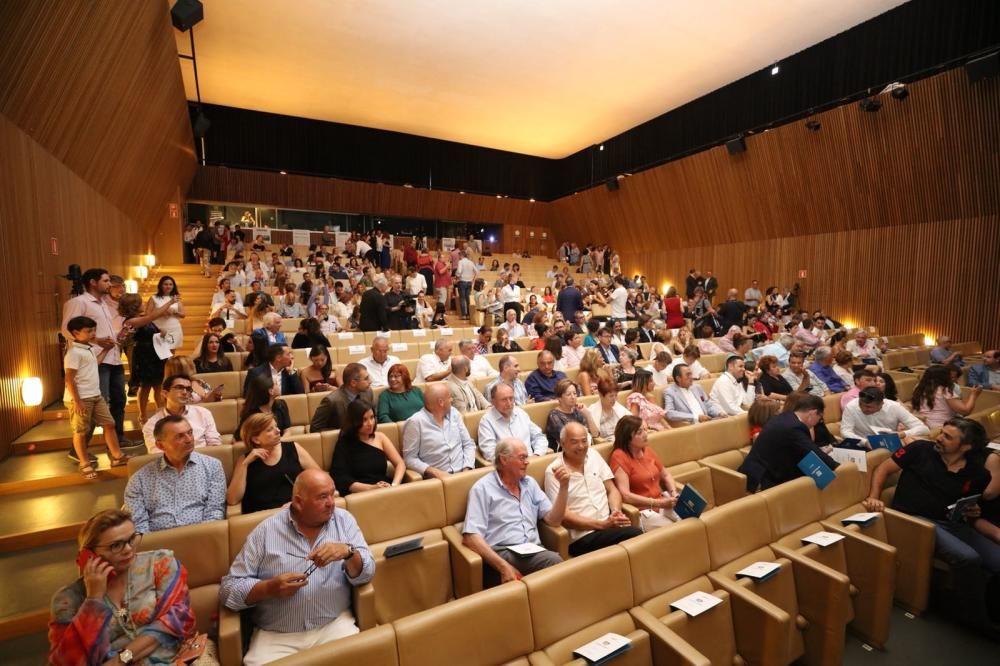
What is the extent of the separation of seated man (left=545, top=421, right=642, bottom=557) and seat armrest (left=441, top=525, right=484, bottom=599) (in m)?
0.59

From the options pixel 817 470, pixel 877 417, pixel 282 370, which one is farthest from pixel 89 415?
pixel 877 417

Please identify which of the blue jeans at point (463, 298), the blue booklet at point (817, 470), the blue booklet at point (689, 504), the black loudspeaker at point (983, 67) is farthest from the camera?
the blue jeans at point (463, 298)

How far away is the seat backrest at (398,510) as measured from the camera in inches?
99.1

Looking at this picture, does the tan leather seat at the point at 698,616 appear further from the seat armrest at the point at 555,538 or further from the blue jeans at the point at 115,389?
the blue jeans at the point at 115,389

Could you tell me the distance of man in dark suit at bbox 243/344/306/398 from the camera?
397cm


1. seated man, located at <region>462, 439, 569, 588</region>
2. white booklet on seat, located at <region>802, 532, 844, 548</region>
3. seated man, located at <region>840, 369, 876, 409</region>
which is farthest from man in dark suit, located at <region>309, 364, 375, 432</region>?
seated man, located at <region>840, 369, 876, 409</region>

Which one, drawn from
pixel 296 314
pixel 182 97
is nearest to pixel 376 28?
pixel 182 97

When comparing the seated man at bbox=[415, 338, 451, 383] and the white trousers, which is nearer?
the white trousers

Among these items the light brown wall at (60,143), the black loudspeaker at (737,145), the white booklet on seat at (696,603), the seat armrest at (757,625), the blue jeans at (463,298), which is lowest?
the seat armrest at (757,625)

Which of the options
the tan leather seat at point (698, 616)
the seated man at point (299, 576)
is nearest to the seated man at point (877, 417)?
the tan leather seat at point (698, 616)

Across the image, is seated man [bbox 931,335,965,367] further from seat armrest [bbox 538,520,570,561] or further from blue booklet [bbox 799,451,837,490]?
seat armrest [bbox 538,520,570,561]

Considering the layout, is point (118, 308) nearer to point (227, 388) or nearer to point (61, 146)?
point (227, 388)

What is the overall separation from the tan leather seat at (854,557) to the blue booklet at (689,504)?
0.52m

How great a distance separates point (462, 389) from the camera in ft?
13.9
